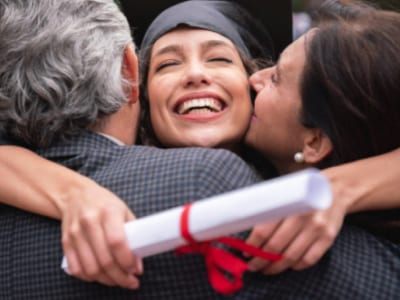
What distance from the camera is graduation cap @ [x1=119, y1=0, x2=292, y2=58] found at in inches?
84.3

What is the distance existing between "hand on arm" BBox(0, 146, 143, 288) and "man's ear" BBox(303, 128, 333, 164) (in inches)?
22.6

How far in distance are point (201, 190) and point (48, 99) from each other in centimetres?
37

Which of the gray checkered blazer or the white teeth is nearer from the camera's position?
the gray checkered blazer

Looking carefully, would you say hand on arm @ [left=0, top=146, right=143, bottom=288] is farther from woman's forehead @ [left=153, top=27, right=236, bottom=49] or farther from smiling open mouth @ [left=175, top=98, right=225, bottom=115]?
woman's forehead @ [left=153, top=27, right=236, bottom=49]

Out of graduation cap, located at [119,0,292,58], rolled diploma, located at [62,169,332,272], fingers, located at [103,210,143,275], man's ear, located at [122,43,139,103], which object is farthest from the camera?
graduation cap, located at [119,0,292,58]

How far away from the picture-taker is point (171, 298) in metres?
1.15

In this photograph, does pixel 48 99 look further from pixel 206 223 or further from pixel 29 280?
pixel 206 223

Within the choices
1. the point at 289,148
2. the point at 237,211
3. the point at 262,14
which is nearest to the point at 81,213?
the point at 237,211

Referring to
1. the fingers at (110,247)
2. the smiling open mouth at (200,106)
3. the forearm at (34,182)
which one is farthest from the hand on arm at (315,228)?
the smiling open mouth at (200,106)

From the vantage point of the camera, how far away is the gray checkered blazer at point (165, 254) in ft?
3.77

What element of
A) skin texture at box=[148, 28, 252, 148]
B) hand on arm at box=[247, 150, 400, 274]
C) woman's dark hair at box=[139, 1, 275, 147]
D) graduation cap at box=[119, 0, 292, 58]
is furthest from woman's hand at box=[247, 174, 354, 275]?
graduation cap at box=[119, 0, 292, 58]

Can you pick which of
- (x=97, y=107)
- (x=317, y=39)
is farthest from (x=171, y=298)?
(x=317, y=39)

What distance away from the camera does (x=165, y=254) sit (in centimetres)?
115

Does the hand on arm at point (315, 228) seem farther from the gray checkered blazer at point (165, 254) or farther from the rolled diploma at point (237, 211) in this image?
the rolled diploma at point (237, 211)
